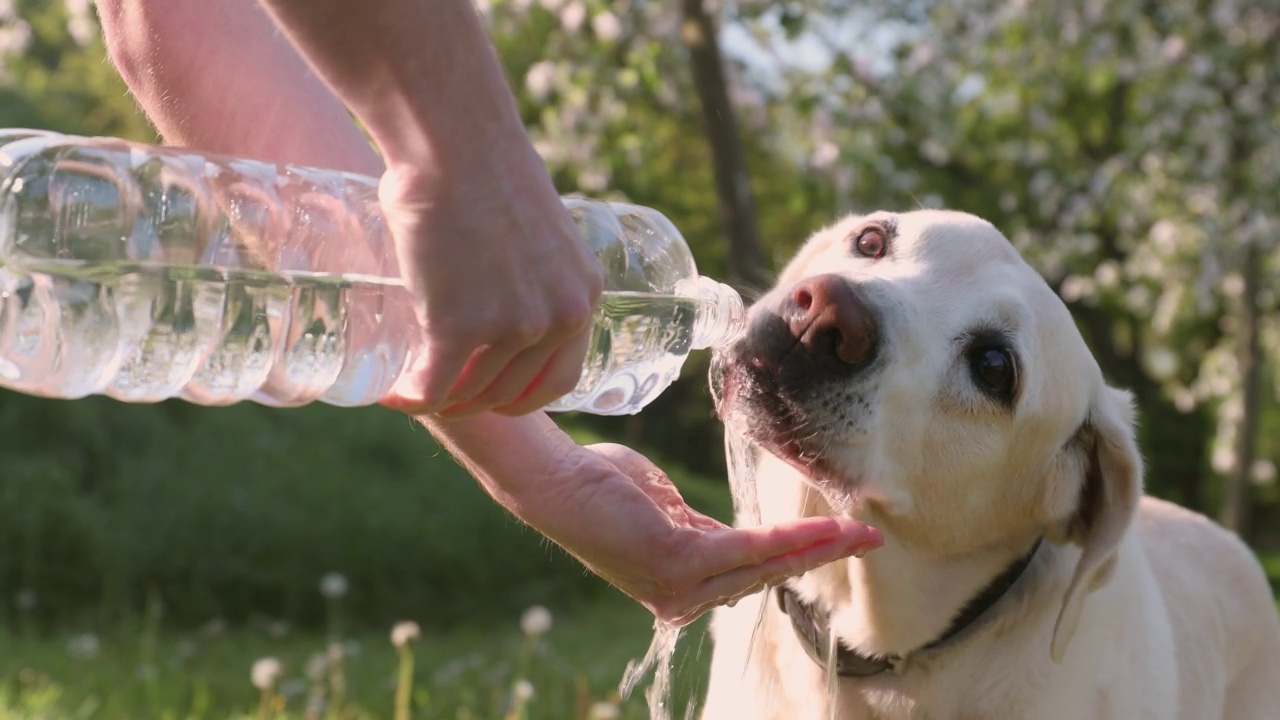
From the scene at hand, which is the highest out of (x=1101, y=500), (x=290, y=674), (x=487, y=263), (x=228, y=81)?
(x=487, y=263)

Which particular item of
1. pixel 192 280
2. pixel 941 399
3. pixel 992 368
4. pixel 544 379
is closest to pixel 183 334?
Answer: pixel 192 280

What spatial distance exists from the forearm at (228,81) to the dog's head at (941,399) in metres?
0.96

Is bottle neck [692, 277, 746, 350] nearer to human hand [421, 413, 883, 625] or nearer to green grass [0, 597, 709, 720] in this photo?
human hand [421, 413, 883, 625]

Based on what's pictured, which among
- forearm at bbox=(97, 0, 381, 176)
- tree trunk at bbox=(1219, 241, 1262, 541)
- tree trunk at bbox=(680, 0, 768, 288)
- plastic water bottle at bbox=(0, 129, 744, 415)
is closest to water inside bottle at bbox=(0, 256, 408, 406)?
plastic water bottle at bbox=(0, 129, 744, 415)

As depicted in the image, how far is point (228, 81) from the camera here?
2576 millimetres

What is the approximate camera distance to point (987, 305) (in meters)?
3.06

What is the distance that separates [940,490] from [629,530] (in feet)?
2.65

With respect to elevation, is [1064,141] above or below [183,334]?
below

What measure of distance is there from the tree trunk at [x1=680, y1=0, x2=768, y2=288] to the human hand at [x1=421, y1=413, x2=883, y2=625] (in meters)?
4.62

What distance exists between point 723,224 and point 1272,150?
208 inches

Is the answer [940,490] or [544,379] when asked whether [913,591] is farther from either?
[544,379]

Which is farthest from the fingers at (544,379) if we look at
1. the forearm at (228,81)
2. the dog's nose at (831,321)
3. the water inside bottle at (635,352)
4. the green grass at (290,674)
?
the green grass at (290,674)

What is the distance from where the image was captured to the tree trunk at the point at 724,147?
24.1ft

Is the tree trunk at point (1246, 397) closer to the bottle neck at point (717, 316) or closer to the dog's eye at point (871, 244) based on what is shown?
the dog's eye at point (871, 244)
